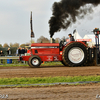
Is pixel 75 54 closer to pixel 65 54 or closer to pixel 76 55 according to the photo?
pixel 76 55

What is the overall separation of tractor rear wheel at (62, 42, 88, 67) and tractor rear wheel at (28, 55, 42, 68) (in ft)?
4.74

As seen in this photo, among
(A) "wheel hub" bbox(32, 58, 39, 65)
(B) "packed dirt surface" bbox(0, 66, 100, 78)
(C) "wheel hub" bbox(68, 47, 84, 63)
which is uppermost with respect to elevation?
(C) "wheel hub" bbox(68, 47, 84, 63)

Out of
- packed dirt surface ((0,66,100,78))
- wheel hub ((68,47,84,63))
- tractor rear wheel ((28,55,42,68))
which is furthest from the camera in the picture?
wheel hub ((68,47,84,63))

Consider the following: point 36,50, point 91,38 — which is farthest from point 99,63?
point 91,38

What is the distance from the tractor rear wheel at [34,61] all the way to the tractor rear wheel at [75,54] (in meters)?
1.44

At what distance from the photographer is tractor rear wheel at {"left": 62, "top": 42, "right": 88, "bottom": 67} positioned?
11609 mm

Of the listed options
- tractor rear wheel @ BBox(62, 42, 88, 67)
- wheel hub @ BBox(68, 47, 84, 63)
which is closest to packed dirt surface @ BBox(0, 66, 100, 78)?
tractor rear wheel @ BBox(62, 42, 88, 67)

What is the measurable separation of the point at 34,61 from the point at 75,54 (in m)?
2.40

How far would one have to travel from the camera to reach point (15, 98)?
4.18m

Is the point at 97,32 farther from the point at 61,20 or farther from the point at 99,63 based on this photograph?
the point at 61,20

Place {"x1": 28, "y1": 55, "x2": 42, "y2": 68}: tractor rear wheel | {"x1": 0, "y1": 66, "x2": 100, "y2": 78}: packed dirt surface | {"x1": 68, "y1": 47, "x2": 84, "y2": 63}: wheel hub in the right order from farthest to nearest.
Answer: {"x1": 68, "y1": 47, "x2": 84, "y2": 63}: wheel hub < {"x1": 28, "y1": 55, "x2": 42, "y2": 68}: tractor rear wheel < {"x1": 0, "y1": 66, "x2": 100, "y2": 78}: packed dirt surface

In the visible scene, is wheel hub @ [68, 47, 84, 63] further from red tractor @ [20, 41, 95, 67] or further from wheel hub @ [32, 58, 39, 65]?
wheel hub @ [32, 58, 39, 65]

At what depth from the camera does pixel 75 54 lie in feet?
38.5

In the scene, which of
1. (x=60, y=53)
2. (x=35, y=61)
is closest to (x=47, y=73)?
(x=35, y=61)
